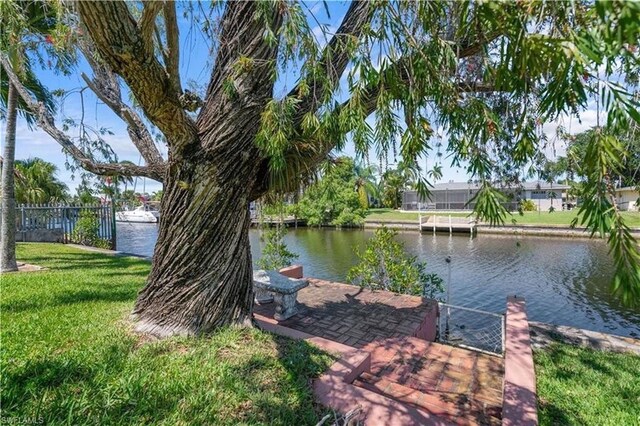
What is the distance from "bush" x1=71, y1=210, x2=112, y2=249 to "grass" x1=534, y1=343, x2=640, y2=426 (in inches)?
498

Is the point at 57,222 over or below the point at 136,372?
over

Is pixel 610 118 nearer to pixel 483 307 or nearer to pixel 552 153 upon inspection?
pixel 552 153

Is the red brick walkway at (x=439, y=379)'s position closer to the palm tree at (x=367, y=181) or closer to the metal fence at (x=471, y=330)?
the metal fence at (x=471, y=330)

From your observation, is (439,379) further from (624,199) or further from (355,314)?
(624,199)

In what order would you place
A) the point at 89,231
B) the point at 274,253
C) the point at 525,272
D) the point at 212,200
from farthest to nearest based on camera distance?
1. the point at 525,272
2. the point at 89,231
3. the point at 274,253
4. the point at 212,200

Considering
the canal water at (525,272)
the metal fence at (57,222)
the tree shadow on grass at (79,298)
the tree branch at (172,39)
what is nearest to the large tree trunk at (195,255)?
the tree branch at (172,39)

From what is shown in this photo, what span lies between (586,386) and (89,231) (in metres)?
13.5

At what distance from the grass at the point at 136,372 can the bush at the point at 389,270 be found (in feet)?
12.3

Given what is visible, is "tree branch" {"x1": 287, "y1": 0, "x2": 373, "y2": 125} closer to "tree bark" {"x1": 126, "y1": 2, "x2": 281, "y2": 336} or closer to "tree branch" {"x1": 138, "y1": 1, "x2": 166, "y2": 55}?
"tree bark" {"x1": 126, "y1": 2, "x2": 281, "y2": 336}

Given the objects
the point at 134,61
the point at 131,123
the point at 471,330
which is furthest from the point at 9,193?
the point at 471,330

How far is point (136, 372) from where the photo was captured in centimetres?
252

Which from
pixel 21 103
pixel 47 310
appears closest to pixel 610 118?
pixel 47 310

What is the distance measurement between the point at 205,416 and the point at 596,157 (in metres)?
2.49

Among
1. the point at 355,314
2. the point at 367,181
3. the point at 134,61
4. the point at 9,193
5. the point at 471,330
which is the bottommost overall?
the point at 471,330
